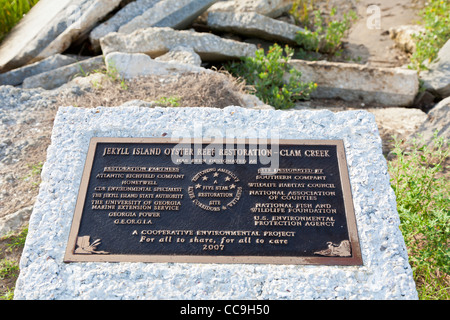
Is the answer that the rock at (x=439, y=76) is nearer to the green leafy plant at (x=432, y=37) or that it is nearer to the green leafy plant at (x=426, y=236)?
the green leafy plant at (x=432, y=37)

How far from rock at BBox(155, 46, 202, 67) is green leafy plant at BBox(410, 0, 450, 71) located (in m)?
3.24

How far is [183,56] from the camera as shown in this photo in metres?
5.30

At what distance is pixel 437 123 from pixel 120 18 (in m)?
4.65

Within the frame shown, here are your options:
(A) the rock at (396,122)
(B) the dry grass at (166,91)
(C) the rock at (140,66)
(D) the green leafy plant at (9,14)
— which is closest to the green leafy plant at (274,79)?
(B) the dry grass at (166,91)

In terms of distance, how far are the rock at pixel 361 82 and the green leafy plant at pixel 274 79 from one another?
0.24 meters

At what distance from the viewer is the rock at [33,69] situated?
526cm

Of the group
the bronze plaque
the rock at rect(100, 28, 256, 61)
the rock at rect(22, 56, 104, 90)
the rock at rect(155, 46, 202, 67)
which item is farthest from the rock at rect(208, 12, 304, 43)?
the bronze plaque

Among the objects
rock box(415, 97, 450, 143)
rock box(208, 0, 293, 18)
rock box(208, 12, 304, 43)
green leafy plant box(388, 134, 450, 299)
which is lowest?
green leafy plant box(388, 134, 450, 299)

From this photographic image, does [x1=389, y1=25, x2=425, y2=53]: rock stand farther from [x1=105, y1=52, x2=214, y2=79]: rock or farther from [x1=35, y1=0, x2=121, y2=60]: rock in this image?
[x1=35, y1=0, x2=121, y2=60]: rock

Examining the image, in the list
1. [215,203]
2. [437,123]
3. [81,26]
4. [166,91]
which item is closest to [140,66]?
[166,91]

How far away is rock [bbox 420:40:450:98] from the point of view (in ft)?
18.3

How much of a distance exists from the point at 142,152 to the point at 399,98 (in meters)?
4.03

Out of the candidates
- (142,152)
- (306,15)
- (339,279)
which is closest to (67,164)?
(142,152)

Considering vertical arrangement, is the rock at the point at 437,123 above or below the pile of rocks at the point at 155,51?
below
